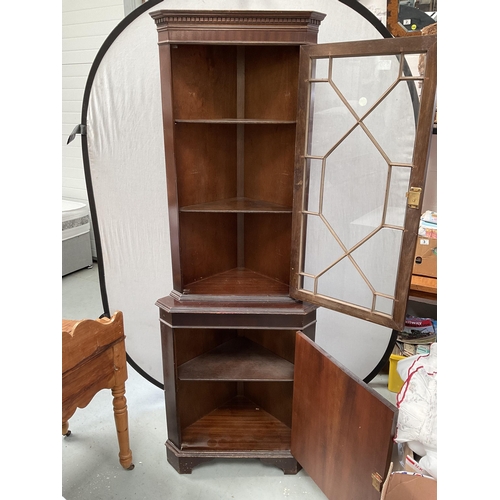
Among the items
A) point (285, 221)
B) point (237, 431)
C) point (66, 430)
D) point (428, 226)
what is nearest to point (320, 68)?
point (285, 221)

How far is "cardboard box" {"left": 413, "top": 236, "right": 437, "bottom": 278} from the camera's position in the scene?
2.16 m

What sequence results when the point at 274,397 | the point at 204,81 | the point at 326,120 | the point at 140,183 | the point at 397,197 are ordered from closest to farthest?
the point at 397,197 < the point at 326,120 < the point at 204,81 < the point at 274,397 < the point at 140,183

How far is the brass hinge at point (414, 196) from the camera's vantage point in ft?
4.16

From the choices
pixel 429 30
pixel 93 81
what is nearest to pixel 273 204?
pixel 93 81

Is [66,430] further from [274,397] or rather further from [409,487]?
[409,487]

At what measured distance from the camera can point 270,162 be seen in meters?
1.74

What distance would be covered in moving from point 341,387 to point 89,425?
52.7 inches

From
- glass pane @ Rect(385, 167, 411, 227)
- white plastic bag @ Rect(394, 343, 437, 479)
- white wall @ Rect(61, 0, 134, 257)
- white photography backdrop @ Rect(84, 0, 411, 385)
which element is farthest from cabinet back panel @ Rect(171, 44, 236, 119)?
white wall @ Rect(61, 0, 134, 257)

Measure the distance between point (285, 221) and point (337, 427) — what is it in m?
0.79

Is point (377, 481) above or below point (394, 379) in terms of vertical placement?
above

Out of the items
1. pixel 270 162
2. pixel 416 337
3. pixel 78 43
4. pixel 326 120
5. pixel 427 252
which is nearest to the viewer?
pixel 326 120

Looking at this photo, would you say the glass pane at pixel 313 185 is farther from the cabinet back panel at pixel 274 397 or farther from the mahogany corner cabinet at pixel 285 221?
the cabinet back panel at pixel 274 397

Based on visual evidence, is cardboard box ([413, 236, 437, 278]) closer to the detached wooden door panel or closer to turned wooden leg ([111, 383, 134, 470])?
the detached wooden door panel
